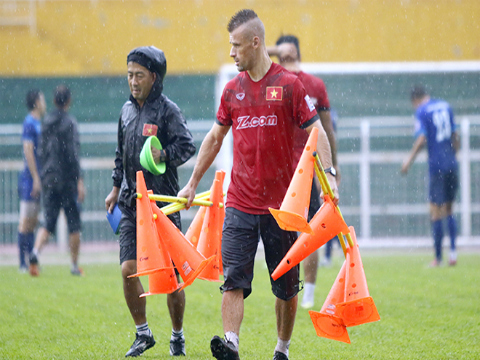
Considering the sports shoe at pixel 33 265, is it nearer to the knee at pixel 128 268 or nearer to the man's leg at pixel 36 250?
the man's leg at pixel 36 250

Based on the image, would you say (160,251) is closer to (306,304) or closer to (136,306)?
(136,306)

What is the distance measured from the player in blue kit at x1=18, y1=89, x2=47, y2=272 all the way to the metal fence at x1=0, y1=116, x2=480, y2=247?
3.18 metres

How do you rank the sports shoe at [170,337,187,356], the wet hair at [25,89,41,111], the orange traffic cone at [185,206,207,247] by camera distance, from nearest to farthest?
the sports shoe at [170,337,187,356], the orange traffic cone at [185,206,207,247], the wet hair at [25,89,41,111]

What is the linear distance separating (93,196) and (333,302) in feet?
33.5

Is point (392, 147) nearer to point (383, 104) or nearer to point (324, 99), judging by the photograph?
point (383, 104)

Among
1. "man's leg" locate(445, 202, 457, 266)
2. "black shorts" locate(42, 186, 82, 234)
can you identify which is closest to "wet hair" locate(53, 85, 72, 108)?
"black shorts" locate(42, 186, 82, 234)

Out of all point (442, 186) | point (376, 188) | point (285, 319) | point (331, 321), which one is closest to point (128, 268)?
point (285, 319)

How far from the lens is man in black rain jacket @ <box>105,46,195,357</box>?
515cm

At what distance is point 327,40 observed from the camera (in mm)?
19500

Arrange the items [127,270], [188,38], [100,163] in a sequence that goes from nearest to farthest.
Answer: [127,270] < [100,163] < [188,38]

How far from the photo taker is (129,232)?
517 cm

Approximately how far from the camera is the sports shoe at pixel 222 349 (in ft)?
13.2

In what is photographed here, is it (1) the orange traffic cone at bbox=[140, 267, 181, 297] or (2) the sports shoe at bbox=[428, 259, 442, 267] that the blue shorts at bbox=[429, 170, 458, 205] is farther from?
(1) the orange traffic cone at bbox=[140, 267, 181, 297]

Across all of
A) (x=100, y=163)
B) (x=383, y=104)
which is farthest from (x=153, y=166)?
(x=383, y=104)
